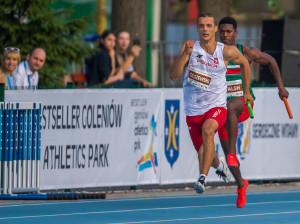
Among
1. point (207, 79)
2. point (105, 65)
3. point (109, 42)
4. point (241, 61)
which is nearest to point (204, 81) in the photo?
point (207, 79)

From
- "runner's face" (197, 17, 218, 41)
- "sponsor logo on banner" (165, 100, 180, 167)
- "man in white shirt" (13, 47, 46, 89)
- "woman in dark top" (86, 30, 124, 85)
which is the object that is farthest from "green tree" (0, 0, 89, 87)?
"runner's face" (197, 17, 218, 41)

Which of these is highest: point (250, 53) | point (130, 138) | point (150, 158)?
point (250, 53)

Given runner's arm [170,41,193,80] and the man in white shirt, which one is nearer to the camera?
runner's arm [170,41,193,80]

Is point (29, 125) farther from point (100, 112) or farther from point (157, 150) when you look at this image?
point (157, 150)

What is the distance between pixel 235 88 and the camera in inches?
485

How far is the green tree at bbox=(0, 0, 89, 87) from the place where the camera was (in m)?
16.8

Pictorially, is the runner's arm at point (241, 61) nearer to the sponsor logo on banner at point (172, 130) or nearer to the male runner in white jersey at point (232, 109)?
the male runner in white jersey at point (232, 109)

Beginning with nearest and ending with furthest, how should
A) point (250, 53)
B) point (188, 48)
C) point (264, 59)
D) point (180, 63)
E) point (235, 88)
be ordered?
point (180, 63), point (188, 48), point (235, 88), point (250, 53), point (264, 59)

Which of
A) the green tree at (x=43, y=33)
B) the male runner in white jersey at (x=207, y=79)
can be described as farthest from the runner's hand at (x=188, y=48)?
the green tree at (x=43, y=33)

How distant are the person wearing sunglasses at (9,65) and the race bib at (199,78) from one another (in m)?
3.17

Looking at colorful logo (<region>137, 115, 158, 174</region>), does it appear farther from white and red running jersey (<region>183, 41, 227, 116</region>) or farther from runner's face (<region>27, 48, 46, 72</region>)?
white and red running jersey (<region>183, 41, 227, 116</region>)

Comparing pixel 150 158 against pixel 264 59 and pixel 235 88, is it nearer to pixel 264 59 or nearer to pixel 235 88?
pixel 235 88

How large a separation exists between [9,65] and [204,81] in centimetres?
336

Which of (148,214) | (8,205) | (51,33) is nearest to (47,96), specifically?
(8,205)
